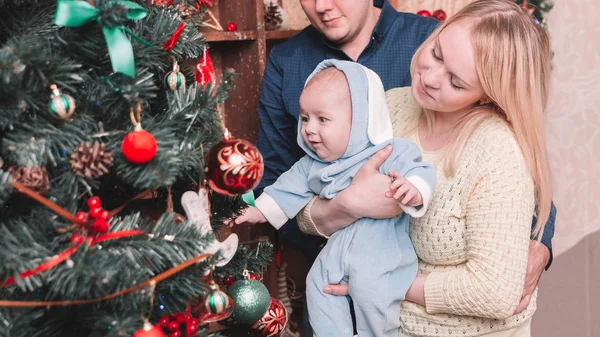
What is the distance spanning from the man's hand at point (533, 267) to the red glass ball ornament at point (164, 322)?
88cm

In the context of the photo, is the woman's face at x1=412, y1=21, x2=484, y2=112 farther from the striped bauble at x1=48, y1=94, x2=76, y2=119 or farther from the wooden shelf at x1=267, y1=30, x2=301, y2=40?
the wooden shelf at x1=267, y1=30, x2=301, y2=40

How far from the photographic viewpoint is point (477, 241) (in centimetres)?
144

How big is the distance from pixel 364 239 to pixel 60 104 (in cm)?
83

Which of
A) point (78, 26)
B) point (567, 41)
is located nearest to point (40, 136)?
point (78, 26)

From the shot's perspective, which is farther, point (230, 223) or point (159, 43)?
point (230, 223)

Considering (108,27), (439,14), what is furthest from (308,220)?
(439,14)

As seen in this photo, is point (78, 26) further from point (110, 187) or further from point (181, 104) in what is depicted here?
point (110, 187)

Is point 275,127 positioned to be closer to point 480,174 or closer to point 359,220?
point 359,220

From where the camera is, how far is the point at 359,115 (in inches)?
61.5

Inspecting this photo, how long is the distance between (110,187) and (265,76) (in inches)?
43.0

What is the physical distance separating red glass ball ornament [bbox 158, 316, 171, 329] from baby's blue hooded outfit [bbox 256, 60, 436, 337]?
0.50 m

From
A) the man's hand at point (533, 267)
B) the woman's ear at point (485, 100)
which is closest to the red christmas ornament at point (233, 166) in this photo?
the woman's ear at point (485, 100)

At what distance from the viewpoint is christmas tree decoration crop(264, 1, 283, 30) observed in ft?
8.10

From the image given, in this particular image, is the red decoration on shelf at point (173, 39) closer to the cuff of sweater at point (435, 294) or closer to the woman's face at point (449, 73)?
the woman's face at point (449, 73)
